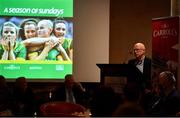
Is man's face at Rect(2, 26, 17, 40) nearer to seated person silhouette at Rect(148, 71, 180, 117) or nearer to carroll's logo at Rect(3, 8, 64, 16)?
carroll's logo at Rect(3, 8, 64, 16)

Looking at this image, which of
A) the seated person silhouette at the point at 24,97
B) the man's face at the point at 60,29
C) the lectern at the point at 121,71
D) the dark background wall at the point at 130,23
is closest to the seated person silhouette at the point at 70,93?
the seated person silhouette at the point at 24,97

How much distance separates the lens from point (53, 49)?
28.6ft

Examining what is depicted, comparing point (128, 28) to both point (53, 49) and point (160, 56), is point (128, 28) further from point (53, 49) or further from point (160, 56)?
point (160, 56)

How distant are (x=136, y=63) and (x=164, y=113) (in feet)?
7.73

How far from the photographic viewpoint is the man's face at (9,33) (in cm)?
A: 857

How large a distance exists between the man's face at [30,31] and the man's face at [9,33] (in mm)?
206

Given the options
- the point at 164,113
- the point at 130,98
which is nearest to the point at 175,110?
the point at 164,113

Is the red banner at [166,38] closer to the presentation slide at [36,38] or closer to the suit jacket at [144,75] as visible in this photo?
the suit jacket at [144,75]

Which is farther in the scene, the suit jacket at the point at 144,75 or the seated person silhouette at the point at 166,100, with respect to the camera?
the suit jacket at the point at 144,75

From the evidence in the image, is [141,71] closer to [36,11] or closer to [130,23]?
[36,11]

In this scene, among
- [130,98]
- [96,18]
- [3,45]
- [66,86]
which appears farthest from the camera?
[96,18]

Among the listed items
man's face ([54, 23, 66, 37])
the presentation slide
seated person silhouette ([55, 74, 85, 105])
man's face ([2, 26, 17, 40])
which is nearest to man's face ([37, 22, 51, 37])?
the presentation slide

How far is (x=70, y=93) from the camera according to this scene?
697 centimetres

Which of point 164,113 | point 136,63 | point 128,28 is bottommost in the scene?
point 164,113
